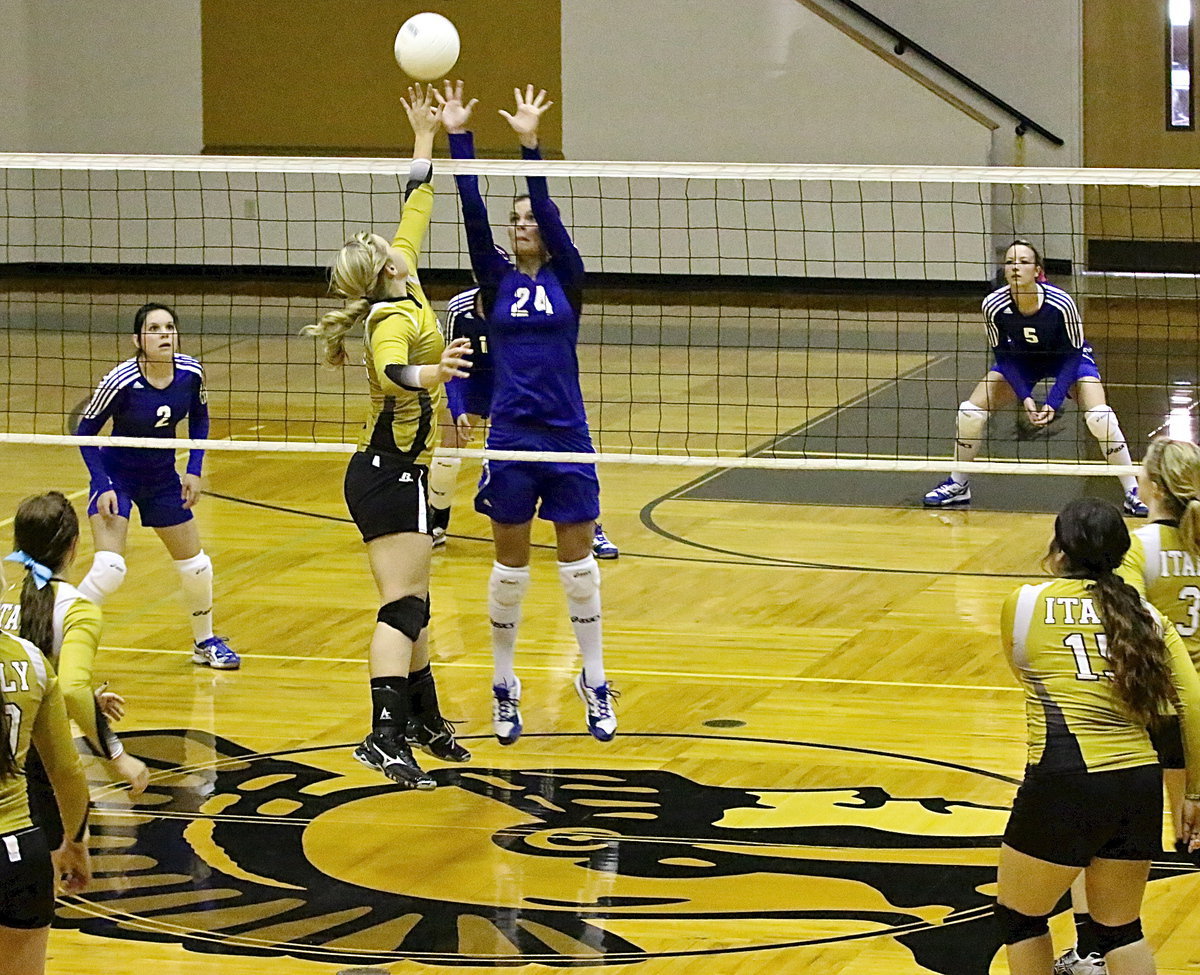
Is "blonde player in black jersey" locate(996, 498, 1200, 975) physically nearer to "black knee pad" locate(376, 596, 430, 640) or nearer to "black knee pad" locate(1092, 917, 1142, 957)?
"black knee pad" locate(1092, 917, 1142, 957)

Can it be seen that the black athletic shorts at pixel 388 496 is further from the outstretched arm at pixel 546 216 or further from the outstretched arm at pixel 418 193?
the outstretched arm at pixel 546 216

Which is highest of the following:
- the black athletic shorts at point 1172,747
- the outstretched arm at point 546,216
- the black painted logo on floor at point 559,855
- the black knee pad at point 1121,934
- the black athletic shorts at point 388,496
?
the outstretched arm at point 546,216

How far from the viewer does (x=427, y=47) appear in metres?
7.52

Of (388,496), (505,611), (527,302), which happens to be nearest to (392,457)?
(388,496)

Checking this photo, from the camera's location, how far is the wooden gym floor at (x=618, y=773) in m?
5.25

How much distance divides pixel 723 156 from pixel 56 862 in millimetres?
16800

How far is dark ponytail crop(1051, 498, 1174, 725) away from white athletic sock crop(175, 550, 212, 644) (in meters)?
4.36

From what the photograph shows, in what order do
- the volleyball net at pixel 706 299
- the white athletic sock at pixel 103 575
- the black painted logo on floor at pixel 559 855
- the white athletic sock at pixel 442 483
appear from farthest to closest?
the volleyball net at pixel 706 299 < the white athletic sock at pixel 442 483 < the white athletic sock at pixel 103 575 < the black painted logo on floor at pixel 559 855

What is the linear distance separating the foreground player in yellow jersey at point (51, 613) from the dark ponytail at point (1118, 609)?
7.09ft

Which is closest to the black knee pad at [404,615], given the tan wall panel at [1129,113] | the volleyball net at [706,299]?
the volleyball net at [706,299]

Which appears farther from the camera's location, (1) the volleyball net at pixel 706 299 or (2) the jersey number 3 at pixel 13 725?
(1) the volleyball net at pixel 706 299

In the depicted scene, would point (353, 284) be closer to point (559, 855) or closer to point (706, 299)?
point (559, 855)

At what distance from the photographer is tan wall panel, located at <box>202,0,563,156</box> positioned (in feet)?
68.1

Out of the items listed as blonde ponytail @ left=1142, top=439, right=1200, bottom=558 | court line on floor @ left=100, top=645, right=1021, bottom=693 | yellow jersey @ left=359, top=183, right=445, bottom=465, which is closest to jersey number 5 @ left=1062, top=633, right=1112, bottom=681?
Result: blonde ponytail @ left=1142, top=439, right=1200, bottom=558
